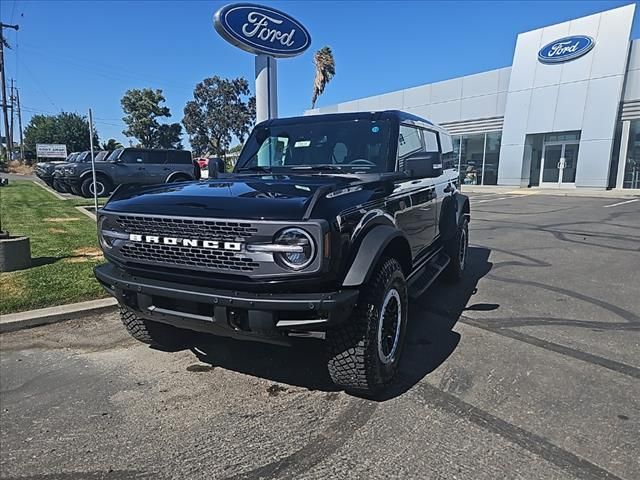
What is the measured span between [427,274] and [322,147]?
172cm

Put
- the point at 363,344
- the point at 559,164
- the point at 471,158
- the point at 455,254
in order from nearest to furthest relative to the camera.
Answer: the point at 363,344 < the point at 455,254 < the point at 559,164 < the point at 471,158

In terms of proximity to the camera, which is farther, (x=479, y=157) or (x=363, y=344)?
(x=479, y=157)

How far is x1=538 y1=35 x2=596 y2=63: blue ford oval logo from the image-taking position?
2370 centimetres

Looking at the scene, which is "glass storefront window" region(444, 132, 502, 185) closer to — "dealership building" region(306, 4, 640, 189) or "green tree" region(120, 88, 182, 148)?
"dealership building" region(306, 4, 640, 189)

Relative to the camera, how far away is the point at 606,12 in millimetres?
23188

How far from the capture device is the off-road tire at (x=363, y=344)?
111 inches

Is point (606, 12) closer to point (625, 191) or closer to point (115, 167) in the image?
point (625, 191)

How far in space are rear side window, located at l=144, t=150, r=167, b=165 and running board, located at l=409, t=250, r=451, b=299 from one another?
15215 mm

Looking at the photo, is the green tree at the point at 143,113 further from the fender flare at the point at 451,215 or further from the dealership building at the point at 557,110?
the fender flare at the point at 451,215

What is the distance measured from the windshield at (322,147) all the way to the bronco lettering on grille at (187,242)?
62.9 inches

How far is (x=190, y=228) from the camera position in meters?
2.73

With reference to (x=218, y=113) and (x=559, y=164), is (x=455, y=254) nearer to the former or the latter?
(x=559, y=164)

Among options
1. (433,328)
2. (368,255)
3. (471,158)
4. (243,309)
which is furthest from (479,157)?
(243,309)

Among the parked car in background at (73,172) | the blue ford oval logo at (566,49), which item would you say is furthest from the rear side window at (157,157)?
the blue ford oval logo at (566,49)
